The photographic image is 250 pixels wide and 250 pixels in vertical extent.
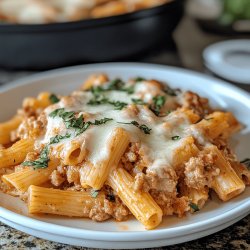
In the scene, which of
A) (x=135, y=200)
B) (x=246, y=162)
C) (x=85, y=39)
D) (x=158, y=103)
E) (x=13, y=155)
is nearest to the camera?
(x=135, y=200)

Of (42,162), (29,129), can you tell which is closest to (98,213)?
(42,162)

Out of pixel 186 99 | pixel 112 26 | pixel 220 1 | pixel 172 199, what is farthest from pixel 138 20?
pixel 172 199

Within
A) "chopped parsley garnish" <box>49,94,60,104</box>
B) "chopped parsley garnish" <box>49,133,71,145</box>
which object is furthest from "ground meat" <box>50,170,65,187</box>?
"chopped parsley garnish" <box>49,94,60,104</box>

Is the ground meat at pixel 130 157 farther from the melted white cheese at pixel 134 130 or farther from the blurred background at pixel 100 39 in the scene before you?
the blurred background at pixel 100 39

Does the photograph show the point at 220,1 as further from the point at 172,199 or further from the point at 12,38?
the point at 172,199

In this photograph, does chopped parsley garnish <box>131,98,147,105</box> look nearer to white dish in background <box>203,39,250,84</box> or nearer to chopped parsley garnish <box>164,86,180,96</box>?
chopped parsley garnish <box>164,86,180,96</box>

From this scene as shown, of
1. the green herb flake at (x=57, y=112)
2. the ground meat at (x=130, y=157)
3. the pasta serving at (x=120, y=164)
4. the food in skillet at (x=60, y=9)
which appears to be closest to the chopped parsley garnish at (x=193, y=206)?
the pasta serving at (x=120, y=164)

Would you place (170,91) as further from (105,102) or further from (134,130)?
(134,130)
